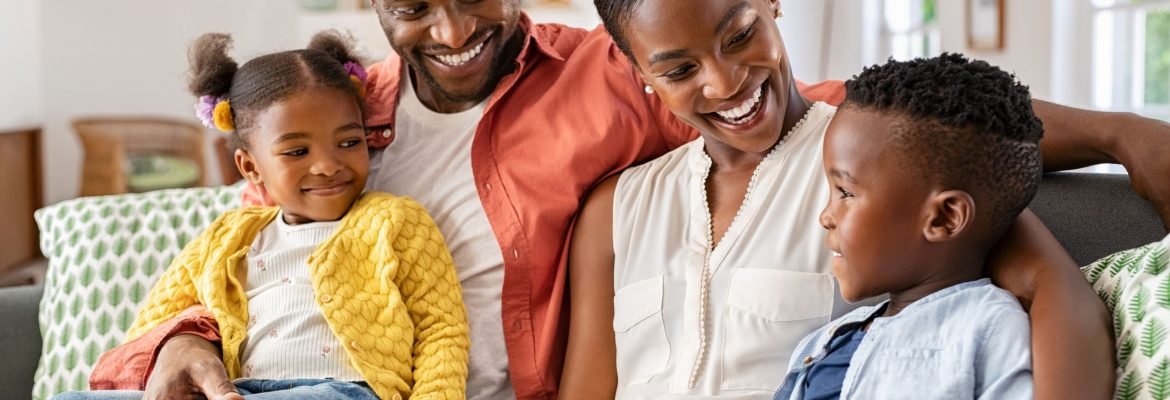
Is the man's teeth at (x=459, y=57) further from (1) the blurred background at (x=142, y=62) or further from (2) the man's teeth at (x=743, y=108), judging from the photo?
(1) the blurred background at (x=142, y=62)

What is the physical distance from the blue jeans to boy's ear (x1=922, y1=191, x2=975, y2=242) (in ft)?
2.92

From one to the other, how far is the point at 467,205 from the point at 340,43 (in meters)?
0.40

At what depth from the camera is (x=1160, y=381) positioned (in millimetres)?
1264

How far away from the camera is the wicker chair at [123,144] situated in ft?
22.0

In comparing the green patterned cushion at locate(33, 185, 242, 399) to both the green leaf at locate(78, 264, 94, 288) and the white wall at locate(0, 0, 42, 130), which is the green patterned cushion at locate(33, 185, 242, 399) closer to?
the green leaf at locate(78, 264, 94, 288)

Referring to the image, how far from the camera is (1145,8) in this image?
3266 millimetres

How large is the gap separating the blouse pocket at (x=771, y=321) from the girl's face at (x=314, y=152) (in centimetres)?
73

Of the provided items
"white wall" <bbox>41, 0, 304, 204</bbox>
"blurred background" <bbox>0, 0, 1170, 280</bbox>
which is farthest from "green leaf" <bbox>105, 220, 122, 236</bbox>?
"white wall" <bbox>41, 0, 304, 204</bbox>

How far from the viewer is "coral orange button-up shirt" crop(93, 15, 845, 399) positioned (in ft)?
6.50

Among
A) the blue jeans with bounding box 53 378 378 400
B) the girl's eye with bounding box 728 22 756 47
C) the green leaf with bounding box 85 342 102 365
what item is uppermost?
the girl's eye with bounding box 728 22 756 47

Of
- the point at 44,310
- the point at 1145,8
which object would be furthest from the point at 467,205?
the point at 1145,8

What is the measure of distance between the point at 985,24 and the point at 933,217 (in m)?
2.58

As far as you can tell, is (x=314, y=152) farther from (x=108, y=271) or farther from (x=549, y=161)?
(x=108, y=271)

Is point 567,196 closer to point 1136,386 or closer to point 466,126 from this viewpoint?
point 466,126
